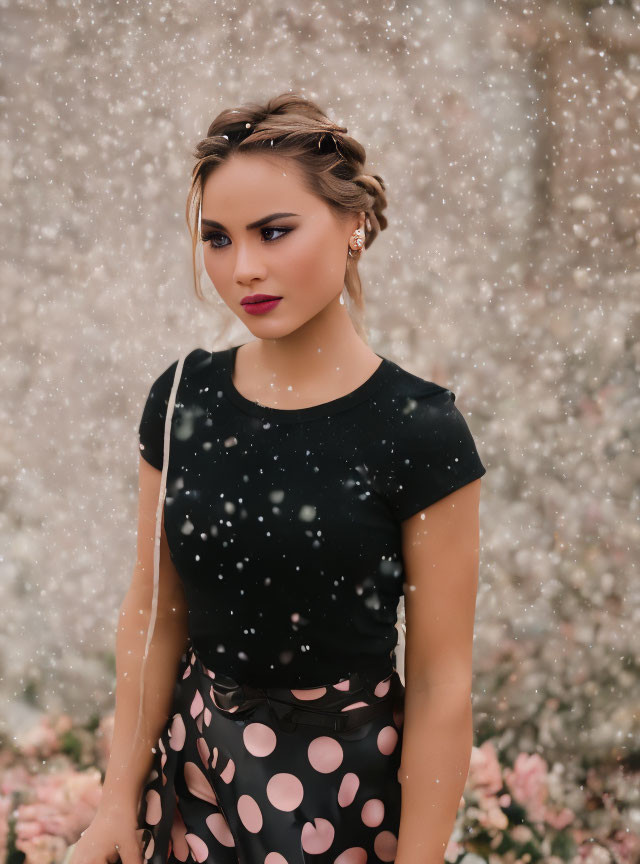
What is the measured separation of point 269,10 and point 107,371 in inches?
34.6

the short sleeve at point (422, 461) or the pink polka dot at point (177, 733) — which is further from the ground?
the short sleeve at point (422, 461)

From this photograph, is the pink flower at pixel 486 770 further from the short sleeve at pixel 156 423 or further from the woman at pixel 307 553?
the short sleeve at pixel 156 423

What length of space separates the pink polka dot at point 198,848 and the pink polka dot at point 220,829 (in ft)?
0.06

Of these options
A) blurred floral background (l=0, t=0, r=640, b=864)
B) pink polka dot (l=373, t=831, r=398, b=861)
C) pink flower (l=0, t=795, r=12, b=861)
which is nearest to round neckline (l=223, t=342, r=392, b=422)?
pink polka dot (l=373, t=831, r=398, b=861)

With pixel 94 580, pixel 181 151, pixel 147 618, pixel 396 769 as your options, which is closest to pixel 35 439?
pixel 94 580

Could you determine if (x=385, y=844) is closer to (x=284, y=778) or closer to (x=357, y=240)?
(x=284, y=778)

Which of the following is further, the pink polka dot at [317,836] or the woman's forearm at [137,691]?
the woman's forearm at [137,691]

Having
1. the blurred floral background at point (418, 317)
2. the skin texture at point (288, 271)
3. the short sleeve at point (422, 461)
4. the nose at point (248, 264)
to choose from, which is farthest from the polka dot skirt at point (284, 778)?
the blurred floral background at point (418, 317)

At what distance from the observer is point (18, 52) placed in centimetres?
188

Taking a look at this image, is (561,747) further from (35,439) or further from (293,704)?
(35,439)

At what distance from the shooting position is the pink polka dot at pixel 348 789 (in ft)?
3.23

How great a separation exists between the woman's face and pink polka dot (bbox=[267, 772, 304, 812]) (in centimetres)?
51

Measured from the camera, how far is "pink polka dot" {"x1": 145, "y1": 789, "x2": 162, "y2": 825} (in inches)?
41.6

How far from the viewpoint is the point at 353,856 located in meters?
1.00
